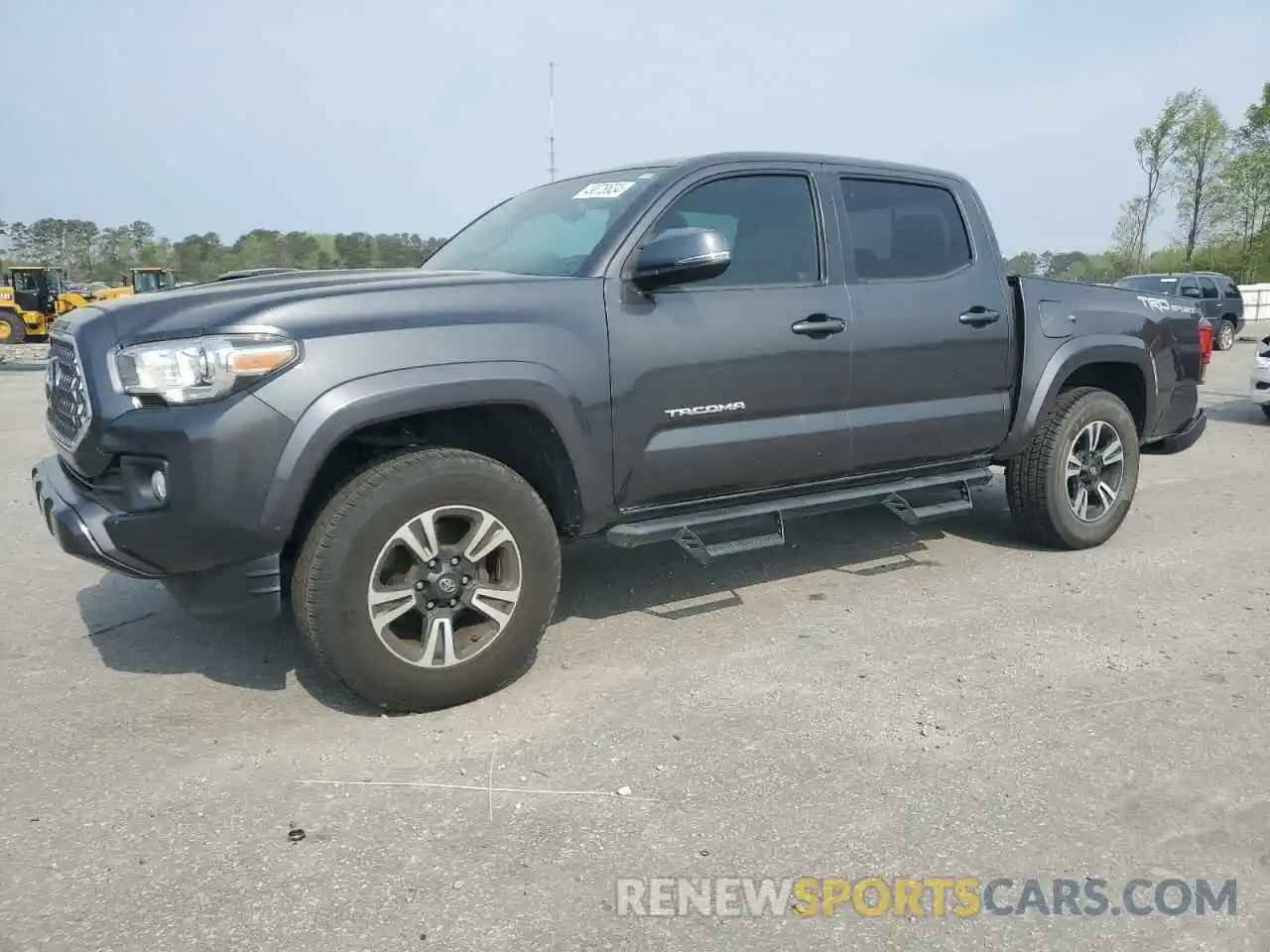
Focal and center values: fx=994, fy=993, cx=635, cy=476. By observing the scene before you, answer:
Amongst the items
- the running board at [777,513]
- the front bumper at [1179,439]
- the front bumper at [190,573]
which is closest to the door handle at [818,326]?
the running board at [777,513]

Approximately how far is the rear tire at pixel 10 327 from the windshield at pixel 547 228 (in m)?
26.8

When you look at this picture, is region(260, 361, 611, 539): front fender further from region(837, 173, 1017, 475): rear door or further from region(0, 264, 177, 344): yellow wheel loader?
region(0, 264, 177, 344): yellow wheel loader

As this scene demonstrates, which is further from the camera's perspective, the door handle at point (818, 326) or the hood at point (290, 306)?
the door handle at point (818, 326)

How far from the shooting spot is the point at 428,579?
3.24 m

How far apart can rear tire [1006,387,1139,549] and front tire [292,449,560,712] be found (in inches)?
113

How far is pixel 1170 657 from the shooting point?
3.80 metres

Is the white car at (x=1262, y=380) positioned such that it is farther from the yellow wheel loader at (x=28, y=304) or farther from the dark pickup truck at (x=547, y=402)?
the yellow wheel loader at (x=28, y=304)

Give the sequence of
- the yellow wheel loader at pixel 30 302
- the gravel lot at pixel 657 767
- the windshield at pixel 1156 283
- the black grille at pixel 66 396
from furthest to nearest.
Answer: the yellow wheel loader at pixel 30 302 < the windshield at pixel 1156 283 < the black grille at pixel 66 396 < the gravel lot at pixel 657 767

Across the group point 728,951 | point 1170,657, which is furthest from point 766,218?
point 728,951

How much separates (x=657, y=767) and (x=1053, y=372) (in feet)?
10.3

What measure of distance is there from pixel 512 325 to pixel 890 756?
72.2 inches

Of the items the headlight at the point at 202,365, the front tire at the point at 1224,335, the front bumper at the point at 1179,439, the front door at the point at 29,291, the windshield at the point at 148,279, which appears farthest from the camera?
the windshield at the point at 148,279

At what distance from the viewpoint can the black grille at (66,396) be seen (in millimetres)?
3107

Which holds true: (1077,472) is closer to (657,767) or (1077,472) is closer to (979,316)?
(979,316)
